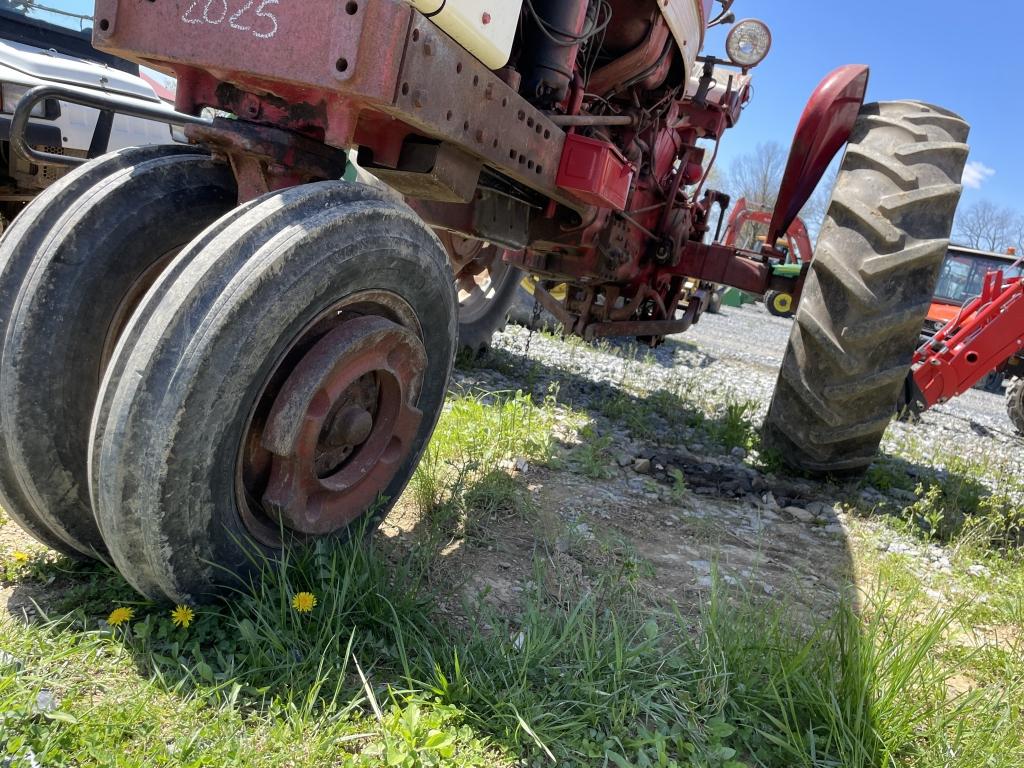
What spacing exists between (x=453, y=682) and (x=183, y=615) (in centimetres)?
61

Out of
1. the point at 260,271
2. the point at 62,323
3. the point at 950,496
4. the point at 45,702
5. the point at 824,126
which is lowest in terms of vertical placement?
the point at 45,702

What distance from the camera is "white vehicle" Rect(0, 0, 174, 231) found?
3768mm

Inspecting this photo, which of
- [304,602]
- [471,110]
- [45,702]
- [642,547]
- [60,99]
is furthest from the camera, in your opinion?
[60,99]

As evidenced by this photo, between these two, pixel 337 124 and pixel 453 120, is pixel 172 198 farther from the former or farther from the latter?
pixel 453 120

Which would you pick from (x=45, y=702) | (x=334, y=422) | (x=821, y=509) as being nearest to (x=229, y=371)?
(x=334, y=422)

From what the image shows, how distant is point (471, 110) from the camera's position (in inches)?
77.9

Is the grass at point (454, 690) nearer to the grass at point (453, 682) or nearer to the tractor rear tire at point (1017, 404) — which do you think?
the grass at point (453, 682)

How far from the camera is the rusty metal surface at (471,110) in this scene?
1706mm

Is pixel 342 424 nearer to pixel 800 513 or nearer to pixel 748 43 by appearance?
pixel 800 513

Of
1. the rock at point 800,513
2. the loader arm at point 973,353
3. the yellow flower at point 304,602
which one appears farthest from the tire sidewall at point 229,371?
the loader arm at point 973,353

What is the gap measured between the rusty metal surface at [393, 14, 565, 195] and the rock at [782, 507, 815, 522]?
1.80 meters

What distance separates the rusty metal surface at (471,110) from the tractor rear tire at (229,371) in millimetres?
248

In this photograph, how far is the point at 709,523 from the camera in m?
2.93

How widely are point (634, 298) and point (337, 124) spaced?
2761 millimetres
